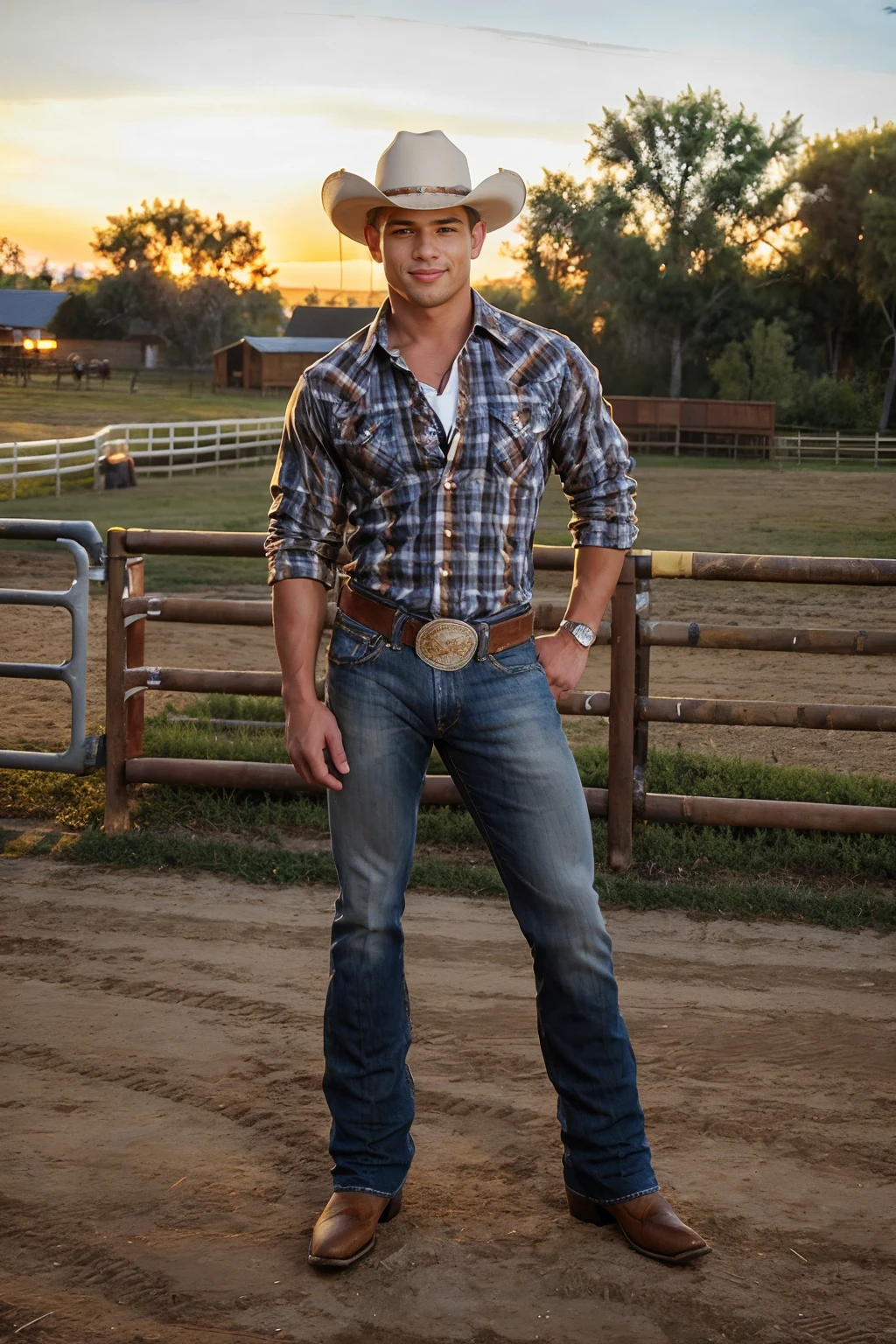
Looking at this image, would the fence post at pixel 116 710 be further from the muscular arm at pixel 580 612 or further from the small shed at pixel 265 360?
the small shed at pixel 265 360

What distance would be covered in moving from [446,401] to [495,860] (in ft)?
2.83

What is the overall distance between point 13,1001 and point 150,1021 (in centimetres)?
44

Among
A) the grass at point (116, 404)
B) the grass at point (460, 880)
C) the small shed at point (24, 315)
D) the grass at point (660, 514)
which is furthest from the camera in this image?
the grass at point (116, 404)

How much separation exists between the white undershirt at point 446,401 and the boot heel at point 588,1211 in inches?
58.8

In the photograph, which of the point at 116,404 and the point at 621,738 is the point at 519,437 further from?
the point at 116,404

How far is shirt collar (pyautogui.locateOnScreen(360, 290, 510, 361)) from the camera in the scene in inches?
101

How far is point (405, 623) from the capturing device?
255cm

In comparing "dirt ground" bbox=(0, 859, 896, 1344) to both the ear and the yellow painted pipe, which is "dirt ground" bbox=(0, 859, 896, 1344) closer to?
the yellow painted pipe

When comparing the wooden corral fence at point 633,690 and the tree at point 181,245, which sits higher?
the tree at point 181,245

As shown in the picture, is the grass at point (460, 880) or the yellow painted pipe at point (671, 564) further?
the yellow painted pipe at point (671, 564)

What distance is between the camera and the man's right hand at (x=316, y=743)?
2.57 metres

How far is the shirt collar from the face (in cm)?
6

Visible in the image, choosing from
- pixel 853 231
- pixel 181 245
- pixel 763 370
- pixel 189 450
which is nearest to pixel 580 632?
pixel 189 450

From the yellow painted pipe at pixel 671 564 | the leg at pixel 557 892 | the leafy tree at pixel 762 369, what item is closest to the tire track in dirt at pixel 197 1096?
the leg at pixel 557 892
